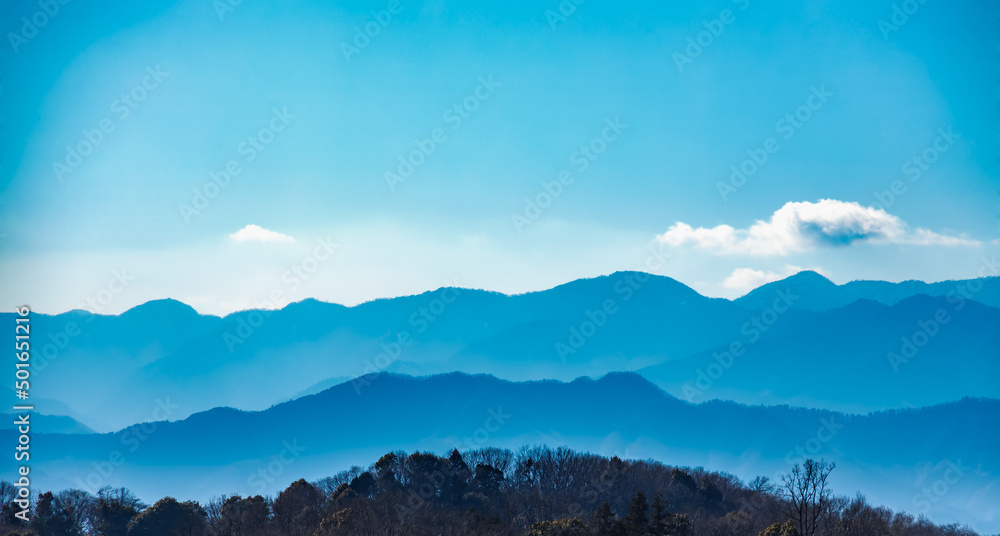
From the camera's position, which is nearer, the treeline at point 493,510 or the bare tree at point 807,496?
the bare tree at point 807,496

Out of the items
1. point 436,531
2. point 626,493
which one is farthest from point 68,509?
point 626,493

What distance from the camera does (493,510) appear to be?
69.6m

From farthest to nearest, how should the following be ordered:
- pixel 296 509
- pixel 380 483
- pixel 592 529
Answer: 1. pixel 380 483
2. pixel 296 509
3. pixel 592 529

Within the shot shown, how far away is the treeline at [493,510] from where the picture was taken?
53969 mm

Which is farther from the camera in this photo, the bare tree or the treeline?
the treeline

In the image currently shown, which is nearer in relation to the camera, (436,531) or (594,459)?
(436,531)

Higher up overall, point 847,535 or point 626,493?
point 626,493

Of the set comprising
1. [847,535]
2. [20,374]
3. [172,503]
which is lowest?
[847,535]

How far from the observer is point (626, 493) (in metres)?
78.9

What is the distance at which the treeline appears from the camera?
5397 cm

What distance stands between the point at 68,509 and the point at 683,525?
5402 cm

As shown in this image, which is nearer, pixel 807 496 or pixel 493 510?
pixel 807 496

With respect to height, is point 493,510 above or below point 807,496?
above

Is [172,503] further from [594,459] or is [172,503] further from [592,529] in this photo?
[594,459]
